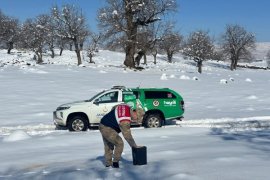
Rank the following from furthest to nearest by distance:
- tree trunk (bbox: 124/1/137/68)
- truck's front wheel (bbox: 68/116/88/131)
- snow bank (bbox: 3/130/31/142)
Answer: tree trunk (bbox: 124/1/137/68) < truck's front wheel (bbox: 68/116/88/131) < snow bank (bbox: 3/130/31/142)

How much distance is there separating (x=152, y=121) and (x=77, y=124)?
122 inches

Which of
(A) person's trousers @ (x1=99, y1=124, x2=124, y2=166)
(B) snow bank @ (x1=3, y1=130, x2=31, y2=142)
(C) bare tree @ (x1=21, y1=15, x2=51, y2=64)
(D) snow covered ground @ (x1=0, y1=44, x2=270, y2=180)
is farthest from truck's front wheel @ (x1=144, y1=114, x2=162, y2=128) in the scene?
(C) bare tree @ (x1=21, y1=15, x2=51, y2=64)

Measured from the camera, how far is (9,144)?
47.2 ft

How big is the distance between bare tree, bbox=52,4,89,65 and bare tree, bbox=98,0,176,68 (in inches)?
505

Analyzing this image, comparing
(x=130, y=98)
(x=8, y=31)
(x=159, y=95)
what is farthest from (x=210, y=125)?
(x=8, y=31)

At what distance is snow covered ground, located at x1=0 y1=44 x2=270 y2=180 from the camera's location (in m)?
9.20

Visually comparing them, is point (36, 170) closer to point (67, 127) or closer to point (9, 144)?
→ point (9, 144)

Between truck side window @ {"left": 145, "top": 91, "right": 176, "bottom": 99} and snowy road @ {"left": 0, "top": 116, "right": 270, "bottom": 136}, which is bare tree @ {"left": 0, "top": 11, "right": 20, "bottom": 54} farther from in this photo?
truck side window @ {"left": 145, "top": 91, "right": 176, "bottom": 99}

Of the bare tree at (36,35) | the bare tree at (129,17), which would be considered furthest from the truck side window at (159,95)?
the bare tree at (36,35)

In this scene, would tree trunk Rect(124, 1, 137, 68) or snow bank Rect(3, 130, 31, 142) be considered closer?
snow bank Rect(3, 130, 31, 142)

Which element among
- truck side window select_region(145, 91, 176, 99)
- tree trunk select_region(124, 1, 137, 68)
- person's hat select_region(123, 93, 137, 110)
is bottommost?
person's hat select_region(123, 93, 137, 110)

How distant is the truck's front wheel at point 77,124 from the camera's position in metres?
17.6

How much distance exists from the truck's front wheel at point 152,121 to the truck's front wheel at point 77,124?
2571 millimetres

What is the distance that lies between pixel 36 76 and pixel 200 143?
2714cm
